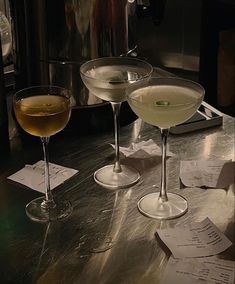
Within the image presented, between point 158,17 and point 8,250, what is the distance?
693 mm

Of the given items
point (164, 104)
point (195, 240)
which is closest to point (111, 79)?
point (164, 104)

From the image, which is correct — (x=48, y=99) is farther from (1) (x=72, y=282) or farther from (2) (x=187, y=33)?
(2) (x=187, y=33)

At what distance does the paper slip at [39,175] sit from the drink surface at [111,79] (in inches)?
6.8

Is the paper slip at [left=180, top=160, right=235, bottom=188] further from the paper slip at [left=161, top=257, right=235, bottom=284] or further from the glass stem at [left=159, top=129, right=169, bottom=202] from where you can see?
the paper slip at [left=161, top=257, right=235, bottom=284]

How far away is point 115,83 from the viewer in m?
1.02

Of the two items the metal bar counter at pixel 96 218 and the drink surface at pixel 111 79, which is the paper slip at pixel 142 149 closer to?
the metal bar counter at pixel 96 218

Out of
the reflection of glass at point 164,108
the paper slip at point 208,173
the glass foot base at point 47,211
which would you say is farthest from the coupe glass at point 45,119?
the paper slip at point 208,173

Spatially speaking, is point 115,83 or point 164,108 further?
point 115,83

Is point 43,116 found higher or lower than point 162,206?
higher

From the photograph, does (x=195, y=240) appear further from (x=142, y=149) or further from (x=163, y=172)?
(x=142, y=149)

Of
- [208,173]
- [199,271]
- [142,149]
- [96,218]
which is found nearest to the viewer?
[199,271]

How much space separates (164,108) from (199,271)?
0.24 m

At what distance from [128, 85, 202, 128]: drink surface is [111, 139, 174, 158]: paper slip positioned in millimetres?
224

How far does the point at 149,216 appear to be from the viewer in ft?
3.28
